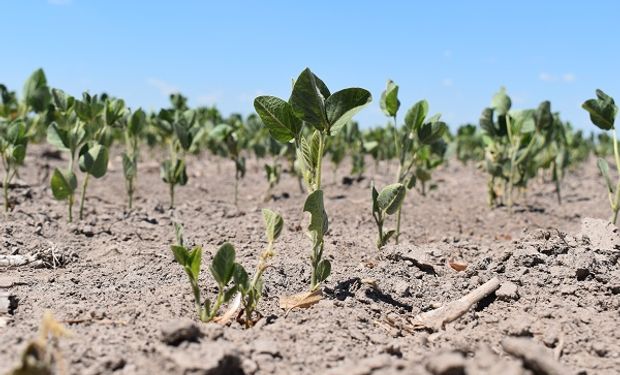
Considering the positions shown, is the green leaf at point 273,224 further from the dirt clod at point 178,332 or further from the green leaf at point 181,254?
the dirt clod at point 178,332

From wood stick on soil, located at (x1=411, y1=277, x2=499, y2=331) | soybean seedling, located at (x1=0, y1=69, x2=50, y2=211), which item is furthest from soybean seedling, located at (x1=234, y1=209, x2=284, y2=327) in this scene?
soybean seedling, located at (x1=0, y1=69, x2=50, y2=211)

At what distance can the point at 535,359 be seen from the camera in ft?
6.18

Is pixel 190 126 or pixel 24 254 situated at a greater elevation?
pixel 190 126

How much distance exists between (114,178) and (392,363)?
743cm

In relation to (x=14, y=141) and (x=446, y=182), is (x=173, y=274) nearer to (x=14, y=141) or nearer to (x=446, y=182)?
(x=14, y=141)

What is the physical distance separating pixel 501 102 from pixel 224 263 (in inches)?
159

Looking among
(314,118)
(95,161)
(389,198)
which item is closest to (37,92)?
(95,161)

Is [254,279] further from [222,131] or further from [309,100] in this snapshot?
[222,131]

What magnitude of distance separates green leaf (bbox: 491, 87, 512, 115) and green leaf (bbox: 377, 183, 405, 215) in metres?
2.87

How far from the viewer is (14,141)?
4.52 m

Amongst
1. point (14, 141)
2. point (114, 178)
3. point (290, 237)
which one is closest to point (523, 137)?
point (290, 237)

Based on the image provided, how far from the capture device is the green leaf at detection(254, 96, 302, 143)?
2.60 meters

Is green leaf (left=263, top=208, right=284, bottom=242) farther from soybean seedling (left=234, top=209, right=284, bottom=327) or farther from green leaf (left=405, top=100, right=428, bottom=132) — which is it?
green leaf (left=405, top=100, right=428, bottom=132)

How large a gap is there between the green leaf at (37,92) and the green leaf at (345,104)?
4116 mm
